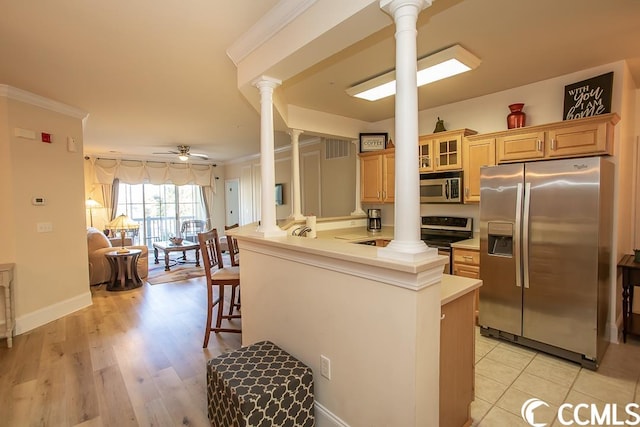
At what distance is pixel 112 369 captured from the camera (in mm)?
2598

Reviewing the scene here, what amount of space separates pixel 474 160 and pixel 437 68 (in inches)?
53.4

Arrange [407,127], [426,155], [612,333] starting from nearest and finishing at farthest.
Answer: [407,127] → [612,333] → [426,155]

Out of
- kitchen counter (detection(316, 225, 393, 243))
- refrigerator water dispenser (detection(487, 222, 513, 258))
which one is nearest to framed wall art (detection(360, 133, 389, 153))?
kitchen counter (detection(316, 225, 393, 243))

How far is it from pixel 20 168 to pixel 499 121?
215 inches

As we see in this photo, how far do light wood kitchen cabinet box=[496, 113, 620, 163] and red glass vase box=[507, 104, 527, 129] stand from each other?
13 centimetres

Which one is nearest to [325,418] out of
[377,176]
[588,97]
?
[377,176]

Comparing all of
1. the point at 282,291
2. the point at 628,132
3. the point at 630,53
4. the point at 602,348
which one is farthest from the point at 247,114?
the point at 602,348

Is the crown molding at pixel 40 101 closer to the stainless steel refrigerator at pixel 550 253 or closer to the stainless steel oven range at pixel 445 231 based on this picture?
the stainless steel oven range at pixel 445 231

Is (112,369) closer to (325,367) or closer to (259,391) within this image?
(259,391)

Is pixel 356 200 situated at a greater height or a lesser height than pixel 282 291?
greater

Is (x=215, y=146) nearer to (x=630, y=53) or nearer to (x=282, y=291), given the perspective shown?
(x=282, y=291)

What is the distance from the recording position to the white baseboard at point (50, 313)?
11.2 feet

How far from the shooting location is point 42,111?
3.65 m

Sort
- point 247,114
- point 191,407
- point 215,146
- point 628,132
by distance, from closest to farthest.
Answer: point 191,407
point 628,132
point 247,114
point 215,146
